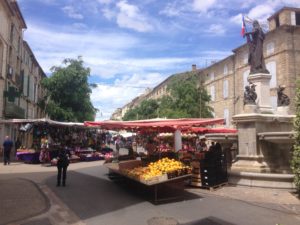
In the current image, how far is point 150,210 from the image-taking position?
8031 millimetres

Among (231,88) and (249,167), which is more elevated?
(231,88)

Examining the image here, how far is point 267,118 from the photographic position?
11.9m

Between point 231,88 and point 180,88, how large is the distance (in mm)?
7937

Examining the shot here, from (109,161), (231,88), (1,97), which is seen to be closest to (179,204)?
Result: (109,161)

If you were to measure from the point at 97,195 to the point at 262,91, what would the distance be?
24.4ft

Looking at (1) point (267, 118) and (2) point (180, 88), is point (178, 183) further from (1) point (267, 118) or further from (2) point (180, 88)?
(2) point (180, 88)

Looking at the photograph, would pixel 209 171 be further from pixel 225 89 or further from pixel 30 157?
pixel 225 89

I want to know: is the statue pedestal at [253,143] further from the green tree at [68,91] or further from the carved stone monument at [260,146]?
the green tree at [68,91]

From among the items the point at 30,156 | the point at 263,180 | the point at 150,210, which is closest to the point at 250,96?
the point at 263,180

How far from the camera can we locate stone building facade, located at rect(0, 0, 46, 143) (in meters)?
27.3

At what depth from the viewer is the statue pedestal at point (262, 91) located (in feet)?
42.9

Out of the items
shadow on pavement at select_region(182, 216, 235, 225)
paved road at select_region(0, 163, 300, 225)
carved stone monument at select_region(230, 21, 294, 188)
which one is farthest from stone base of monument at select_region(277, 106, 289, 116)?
shadow on pavement at select_region(182, 216, 235, 225)

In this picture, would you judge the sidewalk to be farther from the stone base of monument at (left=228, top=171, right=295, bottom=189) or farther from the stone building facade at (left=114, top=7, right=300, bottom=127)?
the stone building facade at (left=114, top=7, right=300, bottom=127)

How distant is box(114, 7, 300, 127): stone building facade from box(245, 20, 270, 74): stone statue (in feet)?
45.2
